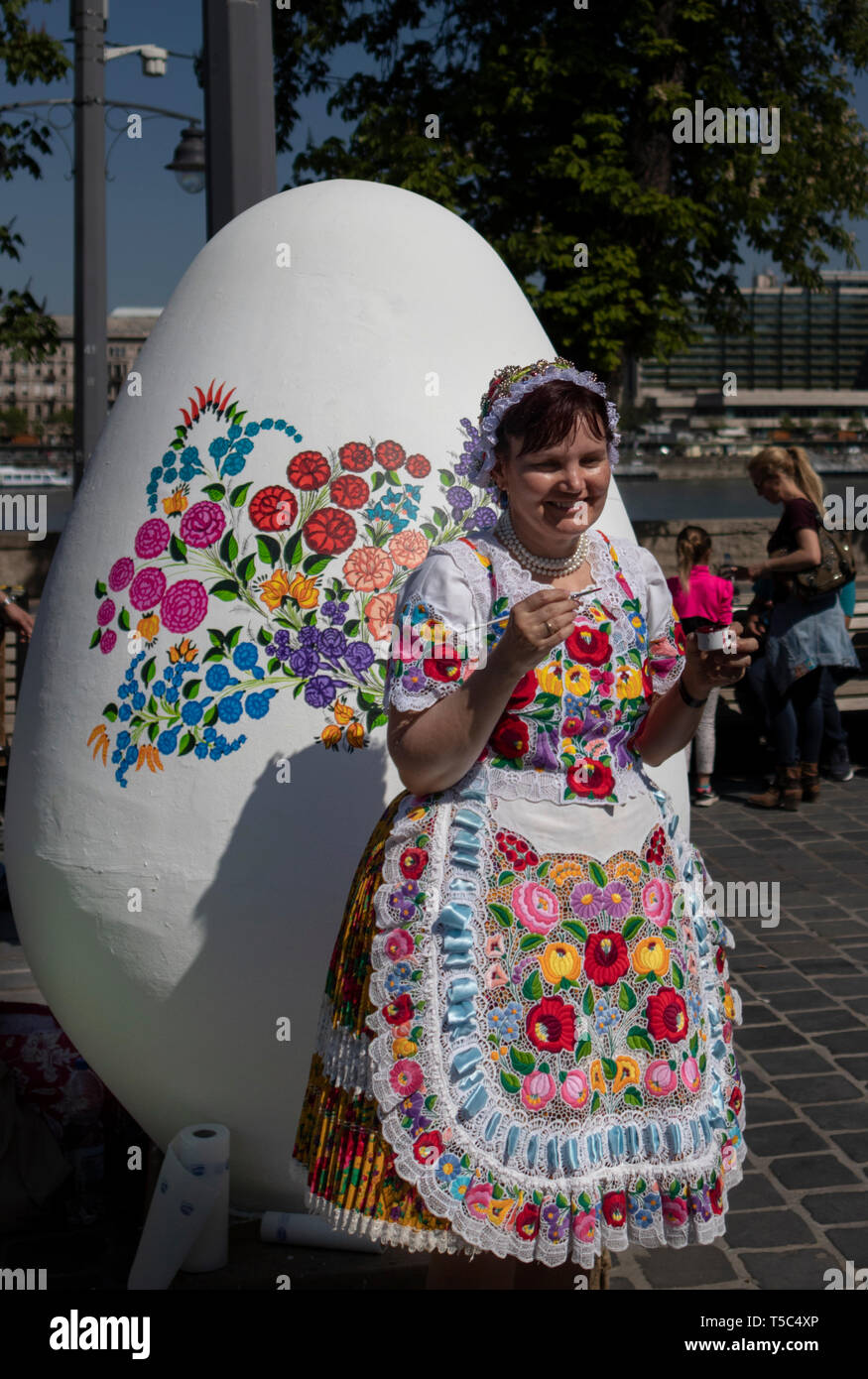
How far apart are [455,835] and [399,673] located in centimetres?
29

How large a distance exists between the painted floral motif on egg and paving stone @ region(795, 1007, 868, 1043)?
2.62 metres

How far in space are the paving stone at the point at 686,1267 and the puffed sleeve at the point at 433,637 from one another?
166cm

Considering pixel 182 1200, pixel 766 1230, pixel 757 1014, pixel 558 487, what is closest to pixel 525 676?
pixel 558 487

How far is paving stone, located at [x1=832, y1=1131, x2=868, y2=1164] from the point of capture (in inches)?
160

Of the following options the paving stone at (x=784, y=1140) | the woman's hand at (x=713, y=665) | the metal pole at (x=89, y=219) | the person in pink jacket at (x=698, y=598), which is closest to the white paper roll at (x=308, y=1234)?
the paving stone at (x=784, y=1140)

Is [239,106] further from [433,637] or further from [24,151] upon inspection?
[24,151]

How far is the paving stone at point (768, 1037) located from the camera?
4941mm

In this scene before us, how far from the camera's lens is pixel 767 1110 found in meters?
4.41

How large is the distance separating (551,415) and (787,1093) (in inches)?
110

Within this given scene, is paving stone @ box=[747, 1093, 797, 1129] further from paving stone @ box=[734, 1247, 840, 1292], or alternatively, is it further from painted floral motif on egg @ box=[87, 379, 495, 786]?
painted floral motif on egg @ box=[87, 379, 495, 786]

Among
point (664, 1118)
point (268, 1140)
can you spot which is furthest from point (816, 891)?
point (664, 1118)

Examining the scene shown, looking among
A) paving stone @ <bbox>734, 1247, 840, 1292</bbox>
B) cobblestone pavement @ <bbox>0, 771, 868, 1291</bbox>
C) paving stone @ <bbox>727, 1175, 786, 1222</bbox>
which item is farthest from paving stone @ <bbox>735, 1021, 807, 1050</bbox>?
paving stone @ <bbox>734, 1247, 840, 1292</bbox>

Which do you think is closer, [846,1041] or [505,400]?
[505,400]

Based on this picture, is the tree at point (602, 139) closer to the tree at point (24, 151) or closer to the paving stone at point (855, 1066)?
the tree at point (24, 151)
